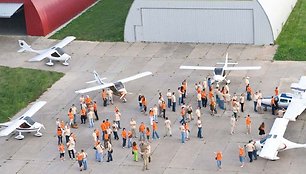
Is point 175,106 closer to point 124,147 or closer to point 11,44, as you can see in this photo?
point 124,147

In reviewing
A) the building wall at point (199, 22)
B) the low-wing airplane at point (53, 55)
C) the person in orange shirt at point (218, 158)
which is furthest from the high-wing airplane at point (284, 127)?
the low-wing airplane at point (53, 55)

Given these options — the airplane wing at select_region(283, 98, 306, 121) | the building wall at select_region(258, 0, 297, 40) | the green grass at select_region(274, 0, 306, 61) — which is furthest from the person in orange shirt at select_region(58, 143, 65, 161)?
the building wall at select_region(258, 0, 297, 40)

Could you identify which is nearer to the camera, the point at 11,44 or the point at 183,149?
the point at 183,149

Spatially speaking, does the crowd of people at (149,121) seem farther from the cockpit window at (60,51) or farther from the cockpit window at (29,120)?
the cockpit window at (60,51)

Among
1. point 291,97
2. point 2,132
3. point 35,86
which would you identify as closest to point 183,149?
point 291,97

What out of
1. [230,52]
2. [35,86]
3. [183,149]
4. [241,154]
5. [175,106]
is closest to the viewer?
[241,154]

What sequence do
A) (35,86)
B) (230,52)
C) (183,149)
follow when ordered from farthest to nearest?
1. (230,52)
2. (35,86)
3. (183,149)

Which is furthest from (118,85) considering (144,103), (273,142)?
(273,142)

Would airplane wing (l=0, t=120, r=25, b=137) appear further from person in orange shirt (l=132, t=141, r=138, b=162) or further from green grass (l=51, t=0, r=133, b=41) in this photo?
green grass (l=51, t=0, r=133, b=41)
